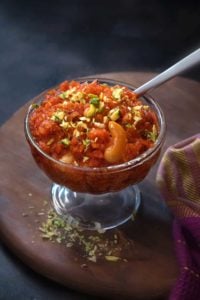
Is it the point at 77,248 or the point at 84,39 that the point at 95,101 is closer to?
the point at 77,248

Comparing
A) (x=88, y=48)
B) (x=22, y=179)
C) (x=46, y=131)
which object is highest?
(x=46, y=131)

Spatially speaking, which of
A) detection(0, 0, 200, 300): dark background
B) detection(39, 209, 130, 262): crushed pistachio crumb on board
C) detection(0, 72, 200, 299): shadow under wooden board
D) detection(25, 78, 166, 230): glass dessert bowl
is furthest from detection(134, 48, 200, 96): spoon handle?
detection(0, 0, 200, 300): dark background

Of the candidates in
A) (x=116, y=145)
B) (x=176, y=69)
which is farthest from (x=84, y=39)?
(x=116, y=145)

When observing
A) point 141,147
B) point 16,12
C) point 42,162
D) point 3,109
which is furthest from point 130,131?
point 16,12

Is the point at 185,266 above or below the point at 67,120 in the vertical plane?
below

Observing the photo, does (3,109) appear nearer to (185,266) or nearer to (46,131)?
(46,131)

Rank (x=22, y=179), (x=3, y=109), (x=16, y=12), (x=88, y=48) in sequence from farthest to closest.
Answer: (x=16, y=12), (x=88, y=48), (x=3, y=109), (x=22, y=179)

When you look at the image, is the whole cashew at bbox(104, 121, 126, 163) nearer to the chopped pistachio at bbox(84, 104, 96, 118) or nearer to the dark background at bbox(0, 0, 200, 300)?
the chopped pistachio at bbox(84, 104, 96, 118)
